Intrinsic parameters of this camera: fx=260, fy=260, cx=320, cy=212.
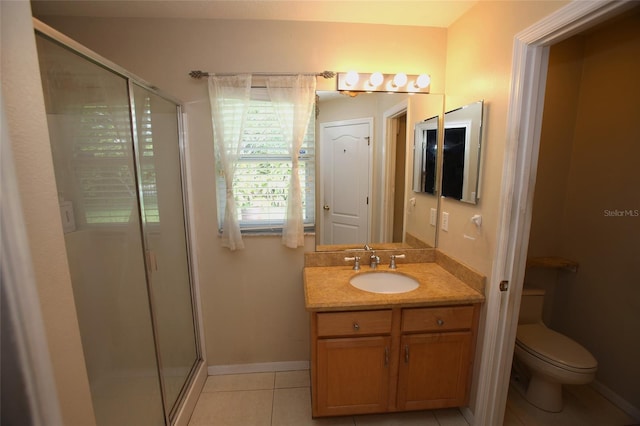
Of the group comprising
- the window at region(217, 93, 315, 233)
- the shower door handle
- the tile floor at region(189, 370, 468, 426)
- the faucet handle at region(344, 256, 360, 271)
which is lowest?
the tile floor at region(189, 370, 468, 426)

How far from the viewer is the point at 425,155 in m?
1.81

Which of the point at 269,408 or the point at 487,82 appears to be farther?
the point at 269,408

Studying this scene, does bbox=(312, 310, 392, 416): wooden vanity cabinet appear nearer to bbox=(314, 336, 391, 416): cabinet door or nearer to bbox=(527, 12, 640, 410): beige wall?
bbox=(314, 336, 391, 416): cabinet door

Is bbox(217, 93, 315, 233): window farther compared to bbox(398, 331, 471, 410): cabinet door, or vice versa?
bbox(217, 93, 315, 233): window

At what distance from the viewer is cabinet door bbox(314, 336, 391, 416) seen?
1406mm

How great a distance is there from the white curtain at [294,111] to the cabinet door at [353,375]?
0.79 metres

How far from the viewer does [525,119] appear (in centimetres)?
115

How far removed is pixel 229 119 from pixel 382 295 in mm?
1417

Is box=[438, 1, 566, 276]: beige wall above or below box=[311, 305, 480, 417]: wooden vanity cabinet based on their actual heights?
above

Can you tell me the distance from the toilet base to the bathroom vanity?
558 millimetres

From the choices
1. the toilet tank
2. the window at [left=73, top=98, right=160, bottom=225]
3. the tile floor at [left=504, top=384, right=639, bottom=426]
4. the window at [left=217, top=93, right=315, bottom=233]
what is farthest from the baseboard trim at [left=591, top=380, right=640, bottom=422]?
the window at [left=73, top=98, right=160, bottom=225]

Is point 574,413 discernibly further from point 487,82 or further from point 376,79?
point 376,79

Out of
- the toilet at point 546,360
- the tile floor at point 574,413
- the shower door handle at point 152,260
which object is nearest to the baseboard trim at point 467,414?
the tile floor at point 574,413

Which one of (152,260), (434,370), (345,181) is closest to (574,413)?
(434,370)
